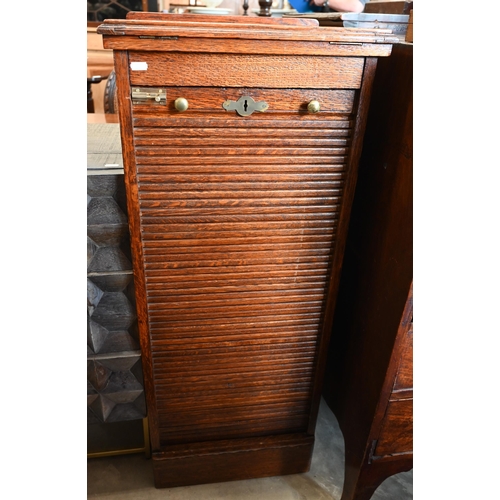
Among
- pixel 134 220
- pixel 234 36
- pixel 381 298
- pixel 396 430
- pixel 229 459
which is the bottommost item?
pixel 229 459

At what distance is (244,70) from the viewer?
737mm

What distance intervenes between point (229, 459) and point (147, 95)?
2.85 feet

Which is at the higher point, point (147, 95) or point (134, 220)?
point (147, 95)

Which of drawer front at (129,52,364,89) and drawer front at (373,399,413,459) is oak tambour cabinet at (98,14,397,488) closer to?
drawer front at (129,52,364,89)

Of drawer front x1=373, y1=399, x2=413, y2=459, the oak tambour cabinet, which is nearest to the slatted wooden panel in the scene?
the oak tambour cabinet

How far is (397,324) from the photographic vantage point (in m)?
0.84

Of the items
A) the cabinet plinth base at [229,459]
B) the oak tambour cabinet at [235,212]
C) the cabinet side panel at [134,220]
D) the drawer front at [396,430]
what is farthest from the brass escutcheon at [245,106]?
the cabinet plinth base at [229,459]

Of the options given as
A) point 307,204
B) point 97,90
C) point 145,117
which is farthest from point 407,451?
point 97,90

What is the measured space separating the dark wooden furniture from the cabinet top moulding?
86mm

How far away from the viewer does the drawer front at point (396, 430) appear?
0.92m

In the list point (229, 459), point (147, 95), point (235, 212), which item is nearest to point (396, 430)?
point (229, 459)

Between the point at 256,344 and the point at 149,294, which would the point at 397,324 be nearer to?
the point at 256,344

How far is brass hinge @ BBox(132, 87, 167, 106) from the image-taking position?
73cm

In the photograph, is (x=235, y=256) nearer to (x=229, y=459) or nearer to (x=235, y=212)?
(x=235, y=212)
